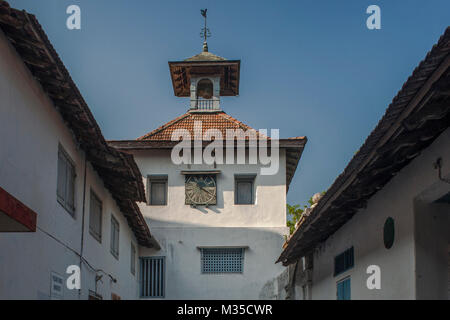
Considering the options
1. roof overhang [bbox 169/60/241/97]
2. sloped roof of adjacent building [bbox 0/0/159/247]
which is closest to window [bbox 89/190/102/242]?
sloped roof of adjacent building [bbox 0/0/159/247]

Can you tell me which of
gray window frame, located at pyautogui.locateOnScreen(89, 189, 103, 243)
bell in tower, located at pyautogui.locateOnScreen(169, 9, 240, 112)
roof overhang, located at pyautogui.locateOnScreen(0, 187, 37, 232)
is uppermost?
bell in tower, located at pyautogui.locateOnScreen(169, 9, 240, 112)

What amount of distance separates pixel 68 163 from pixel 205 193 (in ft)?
32.7

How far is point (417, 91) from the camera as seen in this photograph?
650 cm

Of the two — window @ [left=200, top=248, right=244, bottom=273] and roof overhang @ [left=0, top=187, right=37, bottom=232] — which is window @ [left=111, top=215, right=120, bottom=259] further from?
roof overhang @ [left=0, top=187, right=37, bottom=232]

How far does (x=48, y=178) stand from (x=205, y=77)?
14.9m

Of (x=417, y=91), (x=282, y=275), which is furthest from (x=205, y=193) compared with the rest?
(x=417, y=91)

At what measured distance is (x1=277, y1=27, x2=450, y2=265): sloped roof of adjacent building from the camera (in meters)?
6.11

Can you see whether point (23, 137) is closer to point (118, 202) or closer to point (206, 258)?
point (118, 202)

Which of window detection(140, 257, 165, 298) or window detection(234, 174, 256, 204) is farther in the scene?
window detection(234, 174, 256, 204)

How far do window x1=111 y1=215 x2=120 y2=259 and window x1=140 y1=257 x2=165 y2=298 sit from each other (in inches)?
172

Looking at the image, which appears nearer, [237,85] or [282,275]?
[282,275]

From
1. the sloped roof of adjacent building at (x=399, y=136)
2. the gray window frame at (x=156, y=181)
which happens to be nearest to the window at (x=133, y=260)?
the gray window frame at (x=156, y=181)

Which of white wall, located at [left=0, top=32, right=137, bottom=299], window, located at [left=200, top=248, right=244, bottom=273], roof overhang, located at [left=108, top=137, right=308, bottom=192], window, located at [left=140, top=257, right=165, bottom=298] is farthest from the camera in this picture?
roof overhang, located at [left=108, top=137, right=308, bottom=192]
